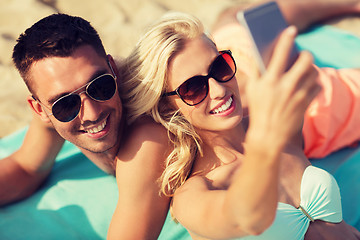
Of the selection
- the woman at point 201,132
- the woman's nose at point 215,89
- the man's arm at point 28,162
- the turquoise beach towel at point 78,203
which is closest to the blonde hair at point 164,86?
the woman at point 201,132

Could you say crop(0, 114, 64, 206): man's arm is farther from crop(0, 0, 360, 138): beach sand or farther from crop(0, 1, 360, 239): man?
crop(0, 0, 360, 138): beach sand

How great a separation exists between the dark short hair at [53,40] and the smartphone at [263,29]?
117cm

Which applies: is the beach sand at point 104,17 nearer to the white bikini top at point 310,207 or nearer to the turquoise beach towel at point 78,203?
the turquoise beach towel at point 78,203

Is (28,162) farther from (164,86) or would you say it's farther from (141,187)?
(164,86)

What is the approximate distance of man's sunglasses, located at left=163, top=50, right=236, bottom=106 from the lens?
1.99 metres

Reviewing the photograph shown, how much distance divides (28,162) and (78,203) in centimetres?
50

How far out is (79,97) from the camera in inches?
82.0

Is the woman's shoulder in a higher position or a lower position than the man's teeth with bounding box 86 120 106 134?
lower

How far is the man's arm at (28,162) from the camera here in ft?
9.45

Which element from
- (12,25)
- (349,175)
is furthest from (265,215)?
(12,25)

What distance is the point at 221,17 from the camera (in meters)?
4.21

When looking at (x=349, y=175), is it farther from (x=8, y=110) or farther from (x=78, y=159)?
(x=8, y=110)

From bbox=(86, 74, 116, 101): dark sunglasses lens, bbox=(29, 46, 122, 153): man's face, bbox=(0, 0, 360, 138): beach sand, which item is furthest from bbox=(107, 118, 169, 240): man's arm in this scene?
bbox=(0, 0, 360, 138): beach sand

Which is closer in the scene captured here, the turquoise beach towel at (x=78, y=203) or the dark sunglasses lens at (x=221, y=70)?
the dark sunglasses lens at (x=221, y=70)
